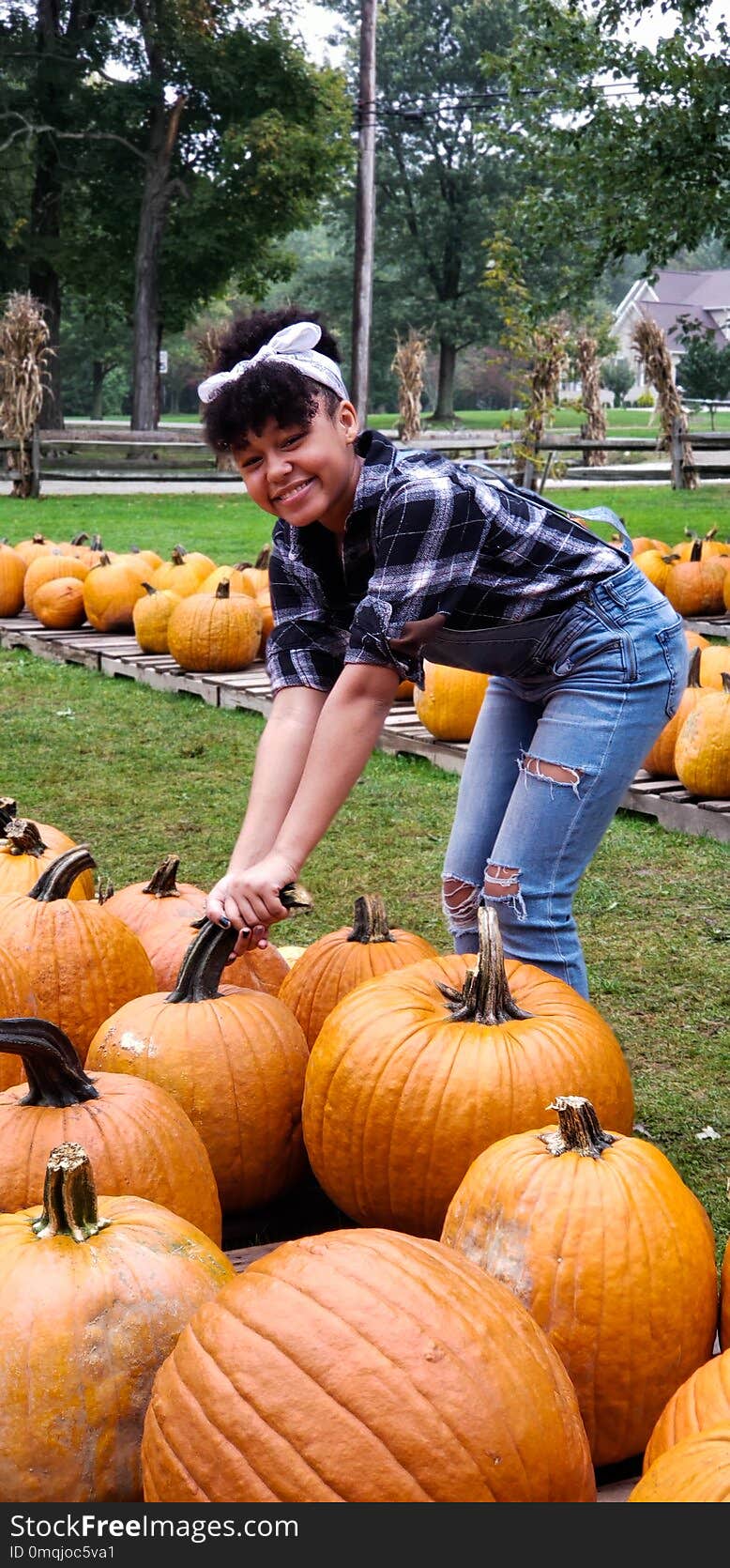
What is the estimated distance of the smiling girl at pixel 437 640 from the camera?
2553 millimetres

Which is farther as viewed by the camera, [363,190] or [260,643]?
[363,190]

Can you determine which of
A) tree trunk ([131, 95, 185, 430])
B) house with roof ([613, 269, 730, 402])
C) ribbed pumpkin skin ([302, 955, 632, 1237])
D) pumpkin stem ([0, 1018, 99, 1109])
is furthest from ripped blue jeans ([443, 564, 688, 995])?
house with roof ([613, 269, 730, 402])

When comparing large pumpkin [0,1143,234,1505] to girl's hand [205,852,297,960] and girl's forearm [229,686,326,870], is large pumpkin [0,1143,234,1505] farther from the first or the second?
girl's forearm [229,686,326,870]

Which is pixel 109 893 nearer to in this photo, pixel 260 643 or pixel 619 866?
pixel 619 866

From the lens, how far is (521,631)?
113 inches

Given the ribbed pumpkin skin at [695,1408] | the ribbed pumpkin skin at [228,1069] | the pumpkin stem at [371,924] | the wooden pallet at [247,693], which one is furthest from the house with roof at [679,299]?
the ribbed pumpkin skin at [695,1408]

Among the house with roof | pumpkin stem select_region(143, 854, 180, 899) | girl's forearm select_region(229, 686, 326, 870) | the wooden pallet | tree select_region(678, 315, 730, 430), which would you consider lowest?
the wooden pallet

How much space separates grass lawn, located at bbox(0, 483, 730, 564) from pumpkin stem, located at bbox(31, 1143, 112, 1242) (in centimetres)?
1125

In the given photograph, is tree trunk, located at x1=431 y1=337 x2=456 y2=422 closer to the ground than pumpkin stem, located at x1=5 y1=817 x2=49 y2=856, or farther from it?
farther from it

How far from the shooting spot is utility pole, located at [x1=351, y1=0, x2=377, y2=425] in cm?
2320

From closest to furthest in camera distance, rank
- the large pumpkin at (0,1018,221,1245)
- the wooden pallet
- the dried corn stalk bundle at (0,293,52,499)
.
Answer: the large pumpkin at (0,1018,221,1245) → the wooden pallet → the dried corn stalk bundle at (0,293,52,499)

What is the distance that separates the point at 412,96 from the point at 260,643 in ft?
194

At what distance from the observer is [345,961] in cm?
304
